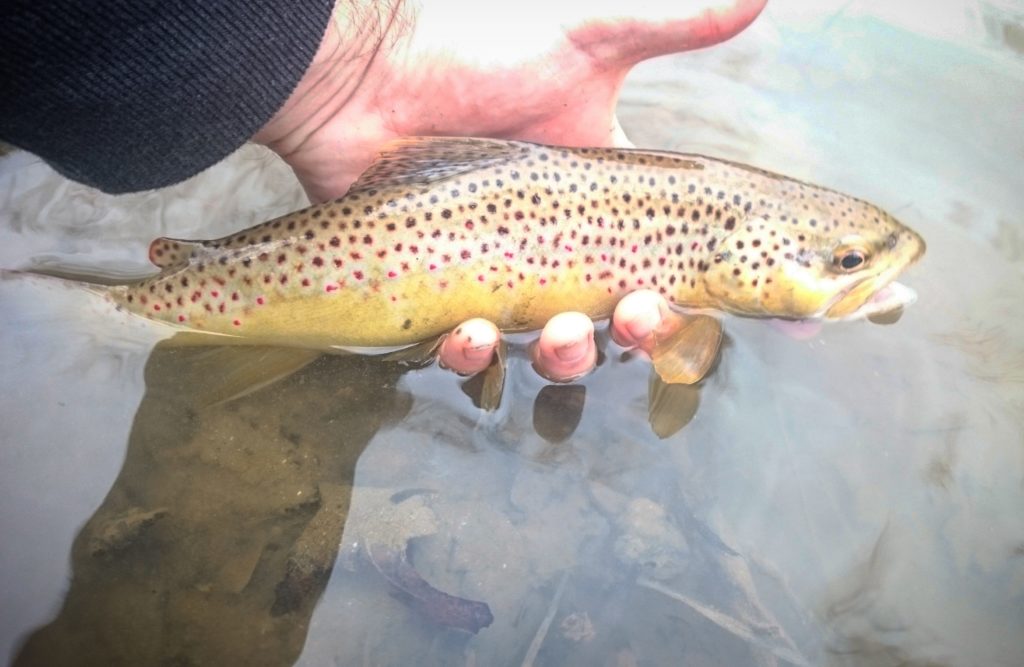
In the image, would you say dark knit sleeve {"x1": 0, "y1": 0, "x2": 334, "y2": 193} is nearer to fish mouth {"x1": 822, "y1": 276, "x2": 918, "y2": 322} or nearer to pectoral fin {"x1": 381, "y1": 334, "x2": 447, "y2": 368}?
pectoral fin {"x1": 381, "y1": 334, "x2": 447, "y2": 368}

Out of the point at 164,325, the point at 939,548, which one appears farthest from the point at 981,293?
the point at 164,325

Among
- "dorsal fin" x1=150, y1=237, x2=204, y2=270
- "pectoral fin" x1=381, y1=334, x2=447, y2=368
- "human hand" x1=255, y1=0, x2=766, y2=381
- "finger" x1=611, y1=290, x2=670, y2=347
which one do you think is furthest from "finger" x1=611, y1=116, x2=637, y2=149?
"dorsal fin" x1=150, y1=237, x2=204, y2=270

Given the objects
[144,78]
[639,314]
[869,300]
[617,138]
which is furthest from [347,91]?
[869,300]

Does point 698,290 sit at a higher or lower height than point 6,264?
lower

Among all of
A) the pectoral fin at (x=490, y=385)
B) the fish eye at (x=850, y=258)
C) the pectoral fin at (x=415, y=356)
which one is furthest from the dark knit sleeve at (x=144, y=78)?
the fish eye at (x=850, y=258)

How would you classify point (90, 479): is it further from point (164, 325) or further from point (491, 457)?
point (491, 457)

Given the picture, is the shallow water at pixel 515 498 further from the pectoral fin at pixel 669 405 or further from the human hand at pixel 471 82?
the human hand at pixel 471 82
